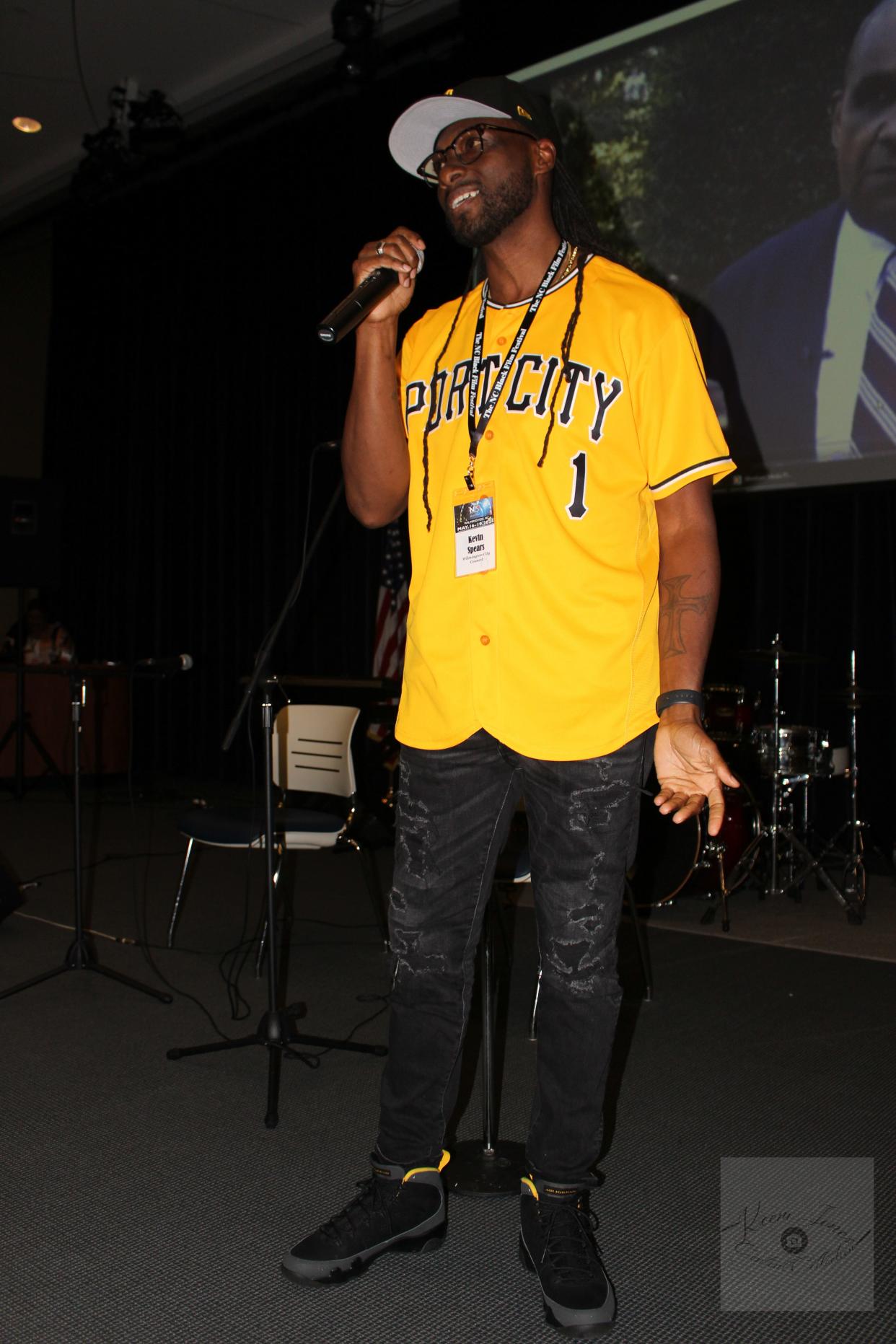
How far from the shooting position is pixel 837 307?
Result: 14.0ft

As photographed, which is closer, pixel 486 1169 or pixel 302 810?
pixel 486 1169

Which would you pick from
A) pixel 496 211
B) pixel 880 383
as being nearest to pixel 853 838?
pixel 880 383

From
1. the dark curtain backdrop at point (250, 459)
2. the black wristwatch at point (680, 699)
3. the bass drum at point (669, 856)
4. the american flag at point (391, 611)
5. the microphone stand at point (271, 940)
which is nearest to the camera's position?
the black wristwatch at point (680, 699)

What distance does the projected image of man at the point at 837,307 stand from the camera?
161 inches

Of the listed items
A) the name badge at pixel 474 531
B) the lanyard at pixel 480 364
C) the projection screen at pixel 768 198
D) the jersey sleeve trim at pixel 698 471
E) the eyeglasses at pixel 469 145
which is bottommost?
the name badge at pixel 474 531

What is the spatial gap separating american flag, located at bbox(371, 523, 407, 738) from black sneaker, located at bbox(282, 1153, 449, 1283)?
14.5ft

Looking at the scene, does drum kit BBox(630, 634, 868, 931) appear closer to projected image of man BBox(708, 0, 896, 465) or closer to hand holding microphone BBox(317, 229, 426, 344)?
projected image of man BBox(708, 0, 896, 465)

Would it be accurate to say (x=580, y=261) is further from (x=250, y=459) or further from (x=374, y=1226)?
(x=250, y=459)

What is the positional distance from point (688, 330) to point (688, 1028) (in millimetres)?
1950

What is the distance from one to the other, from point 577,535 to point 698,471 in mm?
176

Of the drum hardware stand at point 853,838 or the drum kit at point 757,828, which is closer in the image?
the drum kit at point 757,828

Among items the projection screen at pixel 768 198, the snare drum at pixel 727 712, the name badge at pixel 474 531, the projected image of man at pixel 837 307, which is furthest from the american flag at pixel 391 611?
the name badge at pixel 474 531

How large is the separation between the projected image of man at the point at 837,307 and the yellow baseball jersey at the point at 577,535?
2.97m

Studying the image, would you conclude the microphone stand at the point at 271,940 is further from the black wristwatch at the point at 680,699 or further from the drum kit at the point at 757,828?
the drum kit at the point at 757,828
